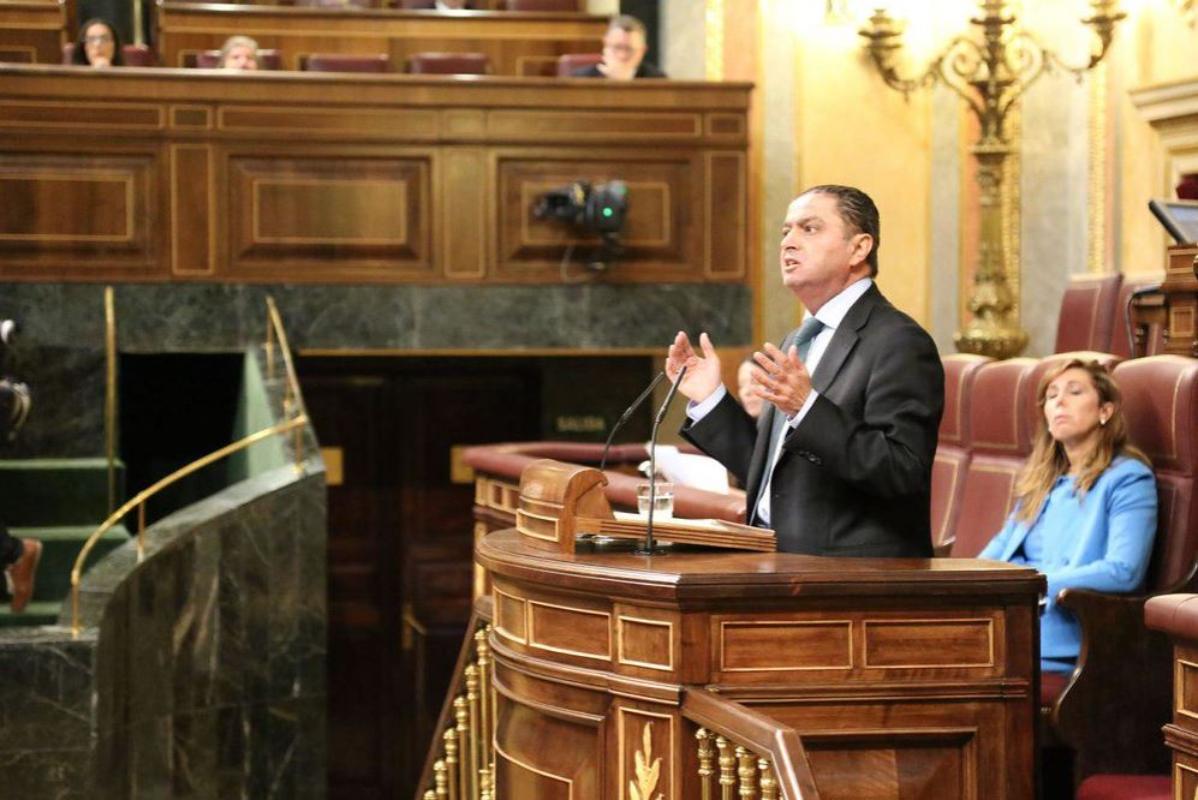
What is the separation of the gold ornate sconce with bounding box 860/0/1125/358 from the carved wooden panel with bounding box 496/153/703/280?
106 centimetres

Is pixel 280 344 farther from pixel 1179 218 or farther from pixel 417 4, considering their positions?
pixel 1179 218

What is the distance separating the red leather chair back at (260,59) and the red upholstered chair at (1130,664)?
6088 millimetres

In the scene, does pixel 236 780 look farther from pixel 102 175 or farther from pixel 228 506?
pixel 102 175

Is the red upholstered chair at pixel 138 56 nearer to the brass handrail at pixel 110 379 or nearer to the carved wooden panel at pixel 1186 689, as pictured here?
the brass handrail at pixel 110 379

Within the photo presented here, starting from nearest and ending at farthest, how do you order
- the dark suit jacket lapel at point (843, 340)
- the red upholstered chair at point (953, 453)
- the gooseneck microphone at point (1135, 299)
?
the dark suit jacket lapel at point (843, 340), the red upholstered chair at point (953, 453), the gooseneck microphone at point (1135, 299)

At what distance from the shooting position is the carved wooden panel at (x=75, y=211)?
8.25 meters

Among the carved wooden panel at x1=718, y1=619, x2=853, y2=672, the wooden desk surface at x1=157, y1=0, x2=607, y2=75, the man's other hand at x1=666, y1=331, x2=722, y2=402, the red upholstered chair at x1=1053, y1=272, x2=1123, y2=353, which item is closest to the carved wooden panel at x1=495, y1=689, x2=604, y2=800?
the carved wooden panel at x1=718, y1=619, x2=853, y2=672

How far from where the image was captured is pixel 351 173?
27.4 feet

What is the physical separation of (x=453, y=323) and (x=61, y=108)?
6.19 feet

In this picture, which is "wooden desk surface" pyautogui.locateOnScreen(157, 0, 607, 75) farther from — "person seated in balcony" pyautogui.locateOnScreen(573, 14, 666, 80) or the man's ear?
the man's ear

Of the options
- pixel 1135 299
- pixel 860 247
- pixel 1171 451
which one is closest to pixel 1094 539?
pixel 1171 451

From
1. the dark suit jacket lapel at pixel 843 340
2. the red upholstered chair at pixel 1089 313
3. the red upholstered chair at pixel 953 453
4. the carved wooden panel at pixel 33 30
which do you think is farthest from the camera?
the carved wooden panel at pixel 33 30

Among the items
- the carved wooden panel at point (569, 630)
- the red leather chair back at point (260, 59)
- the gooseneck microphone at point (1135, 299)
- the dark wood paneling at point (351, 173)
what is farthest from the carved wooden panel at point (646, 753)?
the red leather chair back at point (260, 59)

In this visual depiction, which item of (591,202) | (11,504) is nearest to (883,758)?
(591,202)
